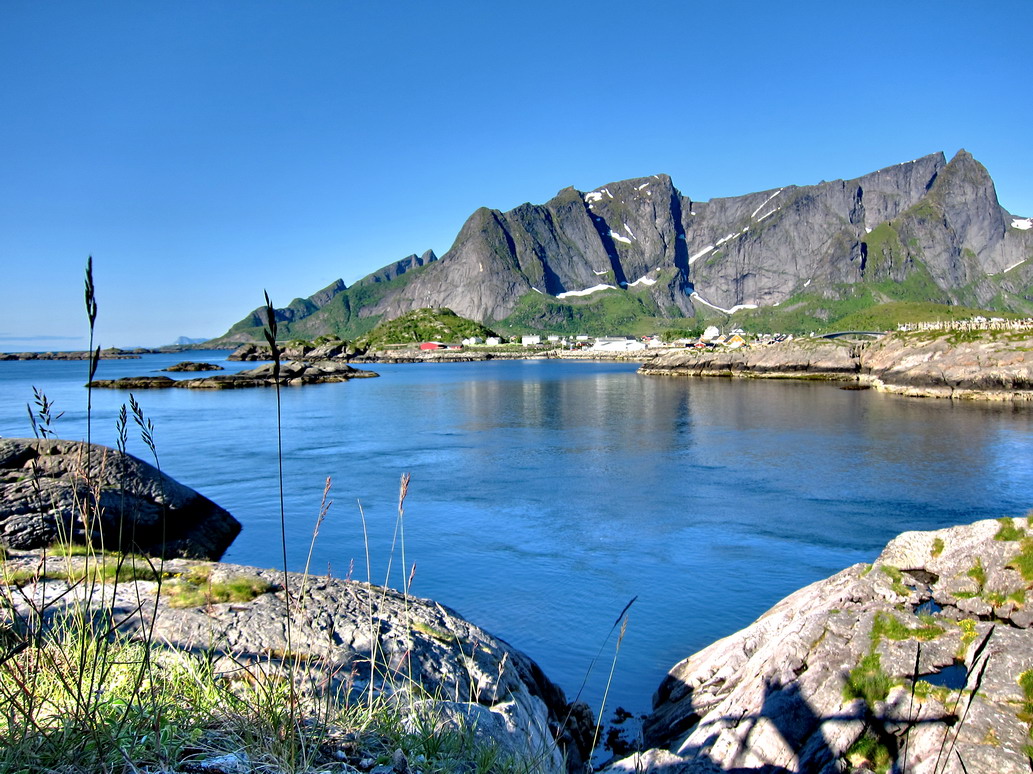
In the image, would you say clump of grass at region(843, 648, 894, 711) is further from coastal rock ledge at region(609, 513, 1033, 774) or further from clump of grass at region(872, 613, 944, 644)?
clump of grass at region(872, 613, 944, 644)

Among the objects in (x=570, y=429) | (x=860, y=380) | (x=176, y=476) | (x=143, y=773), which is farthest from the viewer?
(x=860, y=380)

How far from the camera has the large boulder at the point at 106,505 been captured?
1191 centimetres

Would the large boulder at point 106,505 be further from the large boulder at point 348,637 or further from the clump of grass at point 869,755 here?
the clump of grass at point 869,755

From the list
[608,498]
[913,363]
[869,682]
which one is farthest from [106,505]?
[913,363]

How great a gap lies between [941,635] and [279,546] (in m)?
15.9

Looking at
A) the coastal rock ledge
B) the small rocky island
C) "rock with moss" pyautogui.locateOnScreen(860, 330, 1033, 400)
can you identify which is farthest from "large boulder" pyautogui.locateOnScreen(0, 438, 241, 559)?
"rock with moss" pyautogui.locateOnScreen(860, 330, 1033, 400)

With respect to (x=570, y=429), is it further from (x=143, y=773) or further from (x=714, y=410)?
(x=143, y=773)

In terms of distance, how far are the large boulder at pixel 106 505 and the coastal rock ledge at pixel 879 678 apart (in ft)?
28.9

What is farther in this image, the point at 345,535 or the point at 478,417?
the point at 478,417

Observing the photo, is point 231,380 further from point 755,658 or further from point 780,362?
point 755,658

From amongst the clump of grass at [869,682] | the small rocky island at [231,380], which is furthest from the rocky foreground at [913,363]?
the clump of grass at [869,682]

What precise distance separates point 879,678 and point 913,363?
79.2 m

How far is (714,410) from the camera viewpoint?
58906 millimetres

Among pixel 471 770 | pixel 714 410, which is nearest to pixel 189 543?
pixel 471 770
